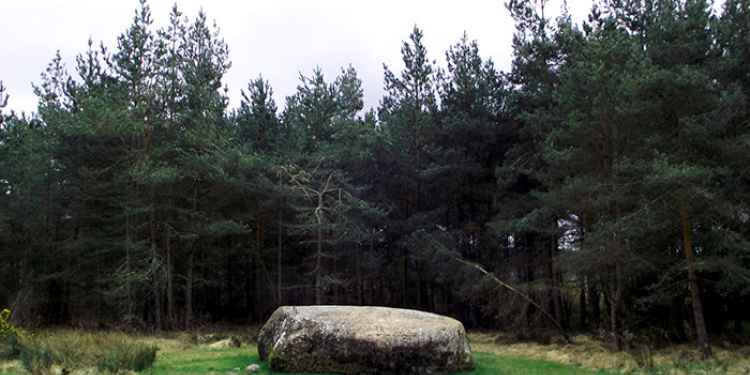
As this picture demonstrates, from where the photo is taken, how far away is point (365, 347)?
11.1 m

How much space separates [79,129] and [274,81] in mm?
9329

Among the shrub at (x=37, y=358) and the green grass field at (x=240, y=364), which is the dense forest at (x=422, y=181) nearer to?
the green grass field at (x=240, y=364)

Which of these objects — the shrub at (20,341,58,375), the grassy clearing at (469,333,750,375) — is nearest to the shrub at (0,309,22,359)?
the shrub at (20,341,58,375)

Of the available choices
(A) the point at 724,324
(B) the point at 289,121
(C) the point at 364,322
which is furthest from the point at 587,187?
(B) the point at 289,121

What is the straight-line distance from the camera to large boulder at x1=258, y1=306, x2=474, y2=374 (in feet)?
36.3

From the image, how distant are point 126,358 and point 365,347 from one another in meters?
4.59

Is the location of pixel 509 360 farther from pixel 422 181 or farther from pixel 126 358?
pixel 422 181

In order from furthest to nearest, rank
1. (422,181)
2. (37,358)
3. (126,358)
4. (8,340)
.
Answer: (422,181), (8,340), (126,358), (37,358)

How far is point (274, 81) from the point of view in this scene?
83.4ft

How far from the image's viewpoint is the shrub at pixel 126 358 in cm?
1049

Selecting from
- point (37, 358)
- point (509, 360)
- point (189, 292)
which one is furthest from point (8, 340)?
point (509, 360)

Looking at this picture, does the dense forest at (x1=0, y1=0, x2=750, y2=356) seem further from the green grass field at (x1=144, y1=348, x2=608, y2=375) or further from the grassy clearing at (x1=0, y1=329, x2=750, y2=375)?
the green grass field at (x1=144, y1=348, x2=608, y2=375)

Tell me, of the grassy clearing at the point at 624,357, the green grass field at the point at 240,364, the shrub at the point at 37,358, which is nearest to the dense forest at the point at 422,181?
the grassy clearing at the point at 624,357

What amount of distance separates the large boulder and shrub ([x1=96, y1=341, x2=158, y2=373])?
7.93 feet
